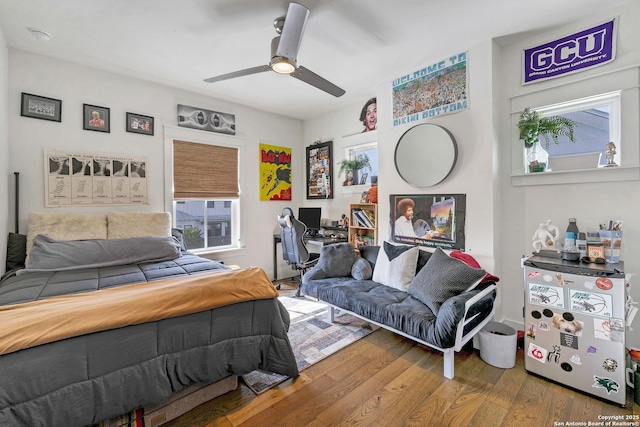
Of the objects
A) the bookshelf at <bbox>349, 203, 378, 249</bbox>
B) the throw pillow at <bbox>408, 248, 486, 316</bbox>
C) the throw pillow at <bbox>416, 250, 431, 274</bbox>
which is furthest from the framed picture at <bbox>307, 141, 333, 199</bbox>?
the throw pillow at <bbox>408, 248, 486, 316</bbox>

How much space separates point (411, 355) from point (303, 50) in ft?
9.52

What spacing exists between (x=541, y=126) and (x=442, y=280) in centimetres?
158

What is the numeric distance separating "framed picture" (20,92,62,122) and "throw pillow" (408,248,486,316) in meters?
3.86

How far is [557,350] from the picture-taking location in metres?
1.87

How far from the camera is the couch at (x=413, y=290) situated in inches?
76.6

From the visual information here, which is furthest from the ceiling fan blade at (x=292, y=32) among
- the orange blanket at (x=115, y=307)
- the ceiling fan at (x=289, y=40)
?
the orange blanket at (x=115, y=307)

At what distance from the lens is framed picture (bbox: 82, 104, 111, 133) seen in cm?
296

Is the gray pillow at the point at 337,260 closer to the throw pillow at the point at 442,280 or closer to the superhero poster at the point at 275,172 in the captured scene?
the throw pillow at the point at 442,280

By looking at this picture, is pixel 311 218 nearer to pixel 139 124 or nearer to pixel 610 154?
pixel 139 124

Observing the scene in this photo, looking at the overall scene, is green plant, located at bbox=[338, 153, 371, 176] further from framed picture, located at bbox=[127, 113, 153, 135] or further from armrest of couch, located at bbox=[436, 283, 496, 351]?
framed picture, located at bbox=[127, 113, 153, 135]

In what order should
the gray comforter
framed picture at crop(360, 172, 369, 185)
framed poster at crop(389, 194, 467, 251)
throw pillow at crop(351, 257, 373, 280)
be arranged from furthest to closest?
framed picture at crop(360, 172, 369, 185) < throw pillow at crop(351, 257, 373, 280) < framed poster at crop(389, 194, 467, 251) < the gray comforter

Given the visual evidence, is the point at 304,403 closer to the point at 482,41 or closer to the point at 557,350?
the point at 557,350

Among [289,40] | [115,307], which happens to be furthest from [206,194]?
[115,307]

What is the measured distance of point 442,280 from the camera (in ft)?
7.16
